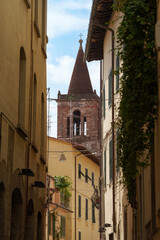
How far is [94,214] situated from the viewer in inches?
1986

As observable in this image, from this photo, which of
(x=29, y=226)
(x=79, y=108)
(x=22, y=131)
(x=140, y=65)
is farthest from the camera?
(x=79, y=108)

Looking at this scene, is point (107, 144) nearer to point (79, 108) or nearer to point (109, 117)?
point (109, 117)

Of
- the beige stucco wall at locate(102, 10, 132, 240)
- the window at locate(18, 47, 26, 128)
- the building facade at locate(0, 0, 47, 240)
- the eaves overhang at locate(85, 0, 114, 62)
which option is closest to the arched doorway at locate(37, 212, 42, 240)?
the building facade at locate(0, 0, 47, 240)

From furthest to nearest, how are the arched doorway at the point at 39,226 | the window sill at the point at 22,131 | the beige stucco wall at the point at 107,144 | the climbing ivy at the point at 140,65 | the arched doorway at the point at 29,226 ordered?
the beige stucco wall at the point at 107,144 < the arched doorway at the point at 39,226 < the arched doorway at the point at 29,226 < the window sill at the point at 22,131 < the climbing ivy at the point at 140,65

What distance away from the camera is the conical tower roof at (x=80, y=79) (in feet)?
255

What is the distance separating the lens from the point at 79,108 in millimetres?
79625

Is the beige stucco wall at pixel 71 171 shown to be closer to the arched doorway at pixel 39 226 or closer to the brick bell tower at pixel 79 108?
the arched doorway at pixel 39 226

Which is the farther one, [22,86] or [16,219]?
[22,86]

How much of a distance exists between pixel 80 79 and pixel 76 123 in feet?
18.7

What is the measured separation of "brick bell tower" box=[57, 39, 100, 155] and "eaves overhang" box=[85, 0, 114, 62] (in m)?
51.8

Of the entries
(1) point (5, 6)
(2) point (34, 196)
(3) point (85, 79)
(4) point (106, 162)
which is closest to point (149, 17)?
(1) point (5, 6)

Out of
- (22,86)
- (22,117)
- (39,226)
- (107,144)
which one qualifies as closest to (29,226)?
(39,226)

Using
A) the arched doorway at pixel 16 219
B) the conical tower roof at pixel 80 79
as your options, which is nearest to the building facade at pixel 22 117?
the arched doorway at pixel 16 219

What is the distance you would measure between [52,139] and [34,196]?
29.2m
